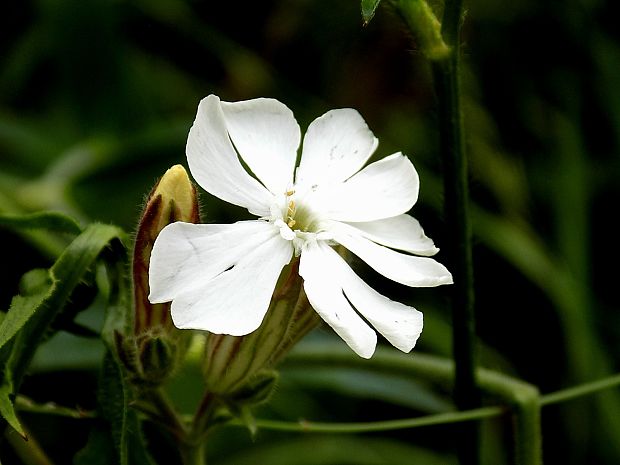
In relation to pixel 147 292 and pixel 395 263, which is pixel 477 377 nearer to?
pixel 395 263

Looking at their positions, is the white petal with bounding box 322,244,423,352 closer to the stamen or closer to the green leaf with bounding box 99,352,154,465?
the stamen

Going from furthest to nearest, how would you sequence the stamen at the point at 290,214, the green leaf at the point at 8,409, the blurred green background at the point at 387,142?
1. the blurred green background at the point at 387,142
2. the stamen at the point at 290,214
3. the green leaf at the point at 8,409

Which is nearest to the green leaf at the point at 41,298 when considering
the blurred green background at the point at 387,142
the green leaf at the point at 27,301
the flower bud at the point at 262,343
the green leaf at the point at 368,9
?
the green leaf at the point at 27,301

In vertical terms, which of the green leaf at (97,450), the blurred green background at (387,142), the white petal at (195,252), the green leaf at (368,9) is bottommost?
the green leaf at (97,450)

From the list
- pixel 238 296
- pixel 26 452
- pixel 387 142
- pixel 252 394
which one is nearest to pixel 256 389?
pixel 252 394

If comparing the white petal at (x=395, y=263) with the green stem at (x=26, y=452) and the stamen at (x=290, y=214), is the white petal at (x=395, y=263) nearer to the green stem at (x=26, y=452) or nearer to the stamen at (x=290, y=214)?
the stamen at (x=290, y=214)
